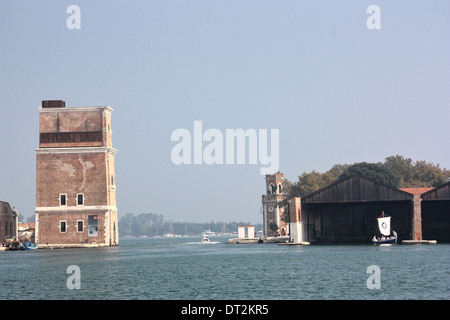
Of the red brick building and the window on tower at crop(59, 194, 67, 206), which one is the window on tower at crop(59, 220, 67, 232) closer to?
the window on tower at crop(59, 194, 67, 206)

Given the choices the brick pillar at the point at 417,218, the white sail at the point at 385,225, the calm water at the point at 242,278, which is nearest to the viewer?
the calm water at the point at 242,278

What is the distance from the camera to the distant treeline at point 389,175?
130250 mm

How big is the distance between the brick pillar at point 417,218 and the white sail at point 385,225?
5042mm

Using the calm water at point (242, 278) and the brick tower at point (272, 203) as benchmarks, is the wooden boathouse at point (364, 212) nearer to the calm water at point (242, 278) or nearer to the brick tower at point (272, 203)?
the calm water at point (242, 278)

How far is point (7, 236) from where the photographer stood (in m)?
110

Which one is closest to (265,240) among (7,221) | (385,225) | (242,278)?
(385,225)

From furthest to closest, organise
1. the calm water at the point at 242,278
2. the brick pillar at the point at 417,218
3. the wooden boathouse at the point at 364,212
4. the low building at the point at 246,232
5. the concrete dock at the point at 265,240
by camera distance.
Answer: the low building at the point at 246,232, the concrete dock at the point at 265,240, the wooden boathouse at the point at 364,212, the brick pillar at the point at 417,218, the calm water at the point at 242,278

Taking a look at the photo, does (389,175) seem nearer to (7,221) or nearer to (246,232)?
(246,232)

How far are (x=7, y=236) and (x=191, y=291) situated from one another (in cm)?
7459

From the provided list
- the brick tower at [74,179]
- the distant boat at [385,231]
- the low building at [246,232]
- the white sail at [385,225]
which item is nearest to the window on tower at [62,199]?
the brick tower at [74,179]

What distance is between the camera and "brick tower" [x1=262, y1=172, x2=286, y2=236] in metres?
145
